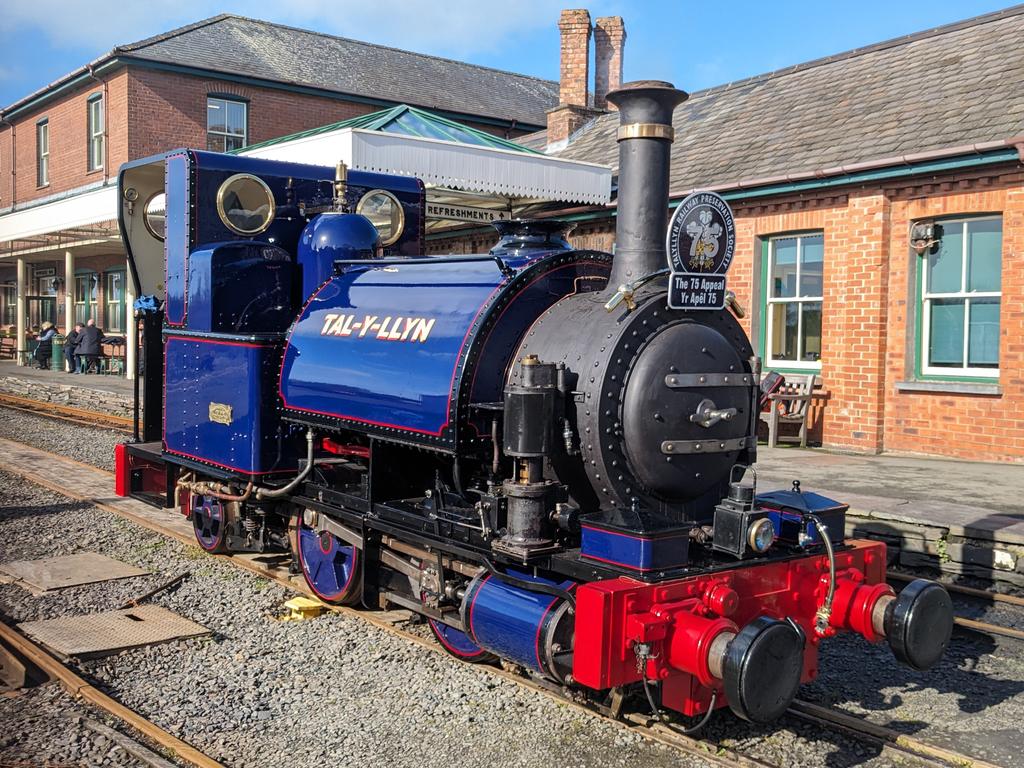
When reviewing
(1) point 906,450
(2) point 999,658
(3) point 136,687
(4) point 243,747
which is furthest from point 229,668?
(1) point 906,450

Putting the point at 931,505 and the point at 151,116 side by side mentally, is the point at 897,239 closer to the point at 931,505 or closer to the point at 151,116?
the point at 931,505

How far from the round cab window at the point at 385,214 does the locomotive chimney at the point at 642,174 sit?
9.84 feet

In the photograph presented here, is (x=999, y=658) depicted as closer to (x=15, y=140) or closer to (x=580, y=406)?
(x=580, y=406)

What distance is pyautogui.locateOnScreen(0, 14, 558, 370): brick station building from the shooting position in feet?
81.1

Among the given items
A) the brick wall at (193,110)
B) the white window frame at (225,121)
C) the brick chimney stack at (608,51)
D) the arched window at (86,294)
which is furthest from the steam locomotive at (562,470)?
the arched window at (86,294)

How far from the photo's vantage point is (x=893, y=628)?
4281mm

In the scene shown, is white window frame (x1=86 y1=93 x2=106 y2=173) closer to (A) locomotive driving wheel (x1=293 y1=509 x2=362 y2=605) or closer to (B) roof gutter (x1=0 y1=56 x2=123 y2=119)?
(B) roof gutter (x1=0 y1=56 x2=123 y2=119)

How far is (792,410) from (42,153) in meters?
26.0

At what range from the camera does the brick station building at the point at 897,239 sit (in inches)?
424

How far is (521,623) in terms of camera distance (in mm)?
Answer: 4332

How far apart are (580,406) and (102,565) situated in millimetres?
4316

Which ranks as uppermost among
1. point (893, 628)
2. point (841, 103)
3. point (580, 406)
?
point (841, 103)

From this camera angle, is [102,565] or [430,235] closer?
[102,565]

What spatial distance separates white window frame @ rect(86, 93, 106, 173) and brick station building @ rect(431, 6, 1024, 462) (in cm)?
1802
